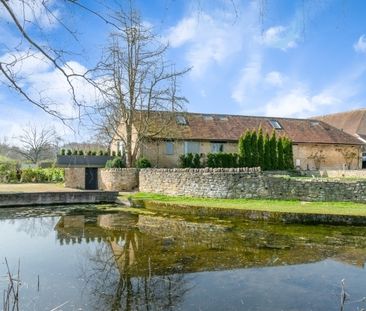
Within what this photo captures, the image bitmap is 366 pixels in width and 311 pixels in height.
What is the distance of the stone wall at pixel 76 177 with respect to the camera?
2856cm

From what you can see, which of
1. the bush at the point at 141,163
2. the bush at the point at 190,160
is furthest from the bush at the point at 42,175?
the bush at the point at 190,160

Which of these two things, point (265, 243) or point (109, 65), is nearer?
point (109, 65)

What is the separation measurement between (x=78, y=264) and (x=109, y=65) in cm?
659

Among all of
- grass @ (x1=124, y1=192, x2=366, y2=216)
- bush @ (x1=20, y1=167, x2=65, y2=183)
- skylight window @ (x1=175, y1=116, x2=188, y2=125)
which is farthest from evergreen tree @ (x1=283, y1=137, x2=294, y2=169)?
bush @ (x1=20, y1=167, x2=65, y2=183)

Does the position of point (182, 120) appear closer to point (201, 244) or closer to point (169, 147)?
point (169, 147)

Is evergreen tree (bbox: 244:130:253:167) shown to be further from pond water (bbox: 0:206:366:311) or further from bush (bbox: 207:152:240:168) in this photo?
pond water (bbox: 0:206:366:311)

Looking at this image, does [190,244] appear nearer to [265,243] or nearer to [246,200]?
[265,243]

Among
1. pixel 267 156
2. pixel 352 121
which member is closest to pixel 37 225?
pixel 267 156

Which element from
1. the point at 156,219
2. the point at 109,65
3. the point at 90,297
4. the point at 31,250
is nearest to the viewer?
the point at 109,65

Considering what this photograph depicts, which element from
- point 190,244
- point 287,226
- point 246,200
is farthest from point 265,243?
point 246,200

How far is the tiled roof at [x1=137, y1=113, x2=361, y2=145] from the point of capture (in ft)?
109

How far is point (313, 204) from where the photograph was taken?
16.9m

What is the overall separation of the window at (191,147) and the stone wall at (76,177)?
8.41m

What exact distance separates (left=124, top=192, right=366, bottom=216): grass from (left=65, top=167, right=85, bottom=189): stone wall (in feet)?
30.8
